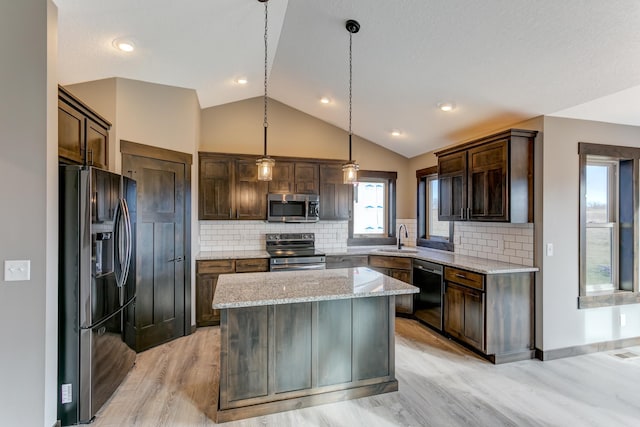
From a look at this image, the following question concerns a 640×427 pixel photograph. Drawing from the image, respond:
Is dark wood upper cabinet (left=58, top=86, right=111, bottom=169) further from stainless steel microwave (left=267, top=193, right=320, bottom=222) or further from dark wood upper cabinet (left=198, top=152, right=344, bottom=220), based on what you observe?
stainless steel microwave (left=267, top=193, right=320, bottom=222)

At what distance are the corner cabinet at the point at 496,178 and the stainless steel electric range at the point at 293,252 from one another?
2.02 metres

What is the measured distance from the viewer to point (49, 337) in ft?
6.68

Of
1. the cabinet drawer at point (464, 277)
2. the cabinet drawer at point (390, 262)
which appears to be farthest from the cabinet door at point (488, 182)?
the cabinet drawer at point (390, 262)

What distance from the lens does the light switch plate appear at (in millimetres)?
1929

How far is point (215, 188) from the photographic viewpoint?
14.5 feet

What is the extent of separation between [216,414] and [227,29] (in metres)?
3.32

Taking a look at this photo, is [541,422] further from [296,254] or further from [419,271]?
[296,254]

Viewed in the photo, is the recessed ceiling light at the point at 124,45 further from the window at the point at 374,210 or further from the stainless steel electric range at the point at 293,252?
the window at the point at 374,210

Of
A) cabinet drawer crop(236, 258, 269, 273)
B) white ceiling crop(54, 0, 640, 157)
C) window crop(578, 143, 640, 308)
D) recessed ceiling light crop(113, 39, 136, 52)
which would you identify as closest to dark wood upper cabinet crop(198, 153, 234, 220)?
cabinet drawer crop(236, 258, 269, 273)

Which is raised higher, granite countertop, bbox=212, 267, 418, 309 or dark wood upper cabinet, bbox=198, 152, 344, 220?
dark wood upper cabinet, bbox=198, 152, 344, 220

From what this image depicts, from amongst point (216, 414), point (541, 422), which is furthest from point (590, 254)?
point (216, 414)

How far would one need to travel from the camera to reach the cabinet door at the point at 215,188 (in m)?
4.37

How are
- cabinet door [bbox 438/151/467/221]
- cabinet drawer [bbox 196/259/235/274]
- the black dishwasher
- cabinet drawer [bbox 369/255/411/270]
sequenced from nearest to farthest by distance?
cabinet door [bbox 438/151/467/221] → the black dishwasher → cabinet drawer [bbox 196/259/235/274] → cabinet drawer [bbox 369/255/411/270]

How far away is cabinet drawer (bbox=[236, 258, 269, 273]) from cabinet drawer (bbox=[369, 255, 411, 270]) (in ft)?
5.21
